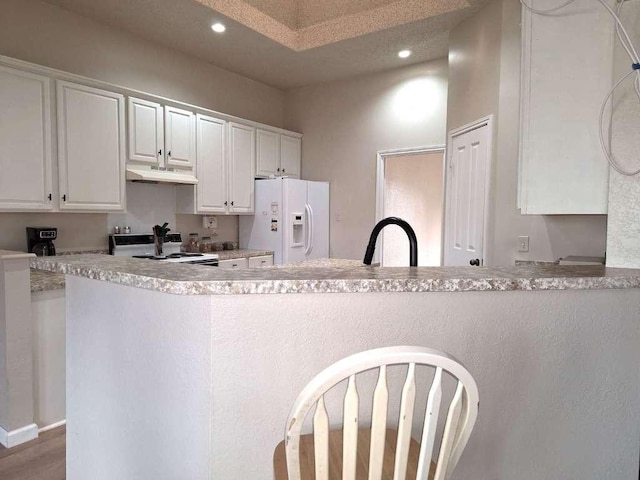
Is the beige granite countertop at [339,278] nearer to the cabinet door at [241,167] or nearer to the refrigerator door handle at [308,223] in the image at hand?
the cabinet door at [241,167]

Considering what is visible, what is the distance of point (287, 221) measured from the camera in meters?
4.68

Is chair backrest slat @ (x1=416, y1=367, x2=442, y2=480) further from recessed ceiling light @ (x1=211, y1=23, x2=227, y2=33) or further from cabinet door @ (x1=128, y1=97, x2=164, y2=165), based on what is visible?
recessed ceiling light @ (x1=211, y1=23, x2=227, y2=33)

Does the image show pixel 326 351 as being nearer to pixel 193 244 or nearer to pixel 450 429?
pixel 450 429

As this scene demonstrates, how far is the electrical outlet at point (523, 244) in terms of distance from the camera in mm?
2918

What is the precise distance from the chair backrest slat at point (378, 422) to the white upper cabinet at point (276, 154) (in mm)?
4298

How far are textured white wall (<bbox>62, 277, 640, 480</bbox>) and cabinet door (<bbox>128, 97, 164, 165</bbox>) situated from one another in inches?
99.8

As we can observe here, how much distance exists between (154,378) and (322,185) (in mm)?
4176

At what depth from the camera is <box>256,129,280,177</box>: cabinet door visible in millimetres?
4852

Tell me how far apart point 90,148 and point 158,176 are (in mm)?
559

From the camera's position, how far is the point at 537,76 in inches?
59.0

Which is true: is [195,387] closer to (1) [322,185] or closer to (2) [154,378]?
(2) [154,378]

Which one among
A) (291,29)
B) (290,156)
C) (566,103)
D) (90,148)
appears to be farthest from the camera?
(290,156)

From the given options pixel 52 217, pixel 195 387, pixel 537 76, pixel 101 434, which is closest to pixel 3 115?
pixel 52 217

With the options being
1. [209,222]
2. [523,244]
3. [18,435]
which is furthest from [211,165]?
[523,244]
